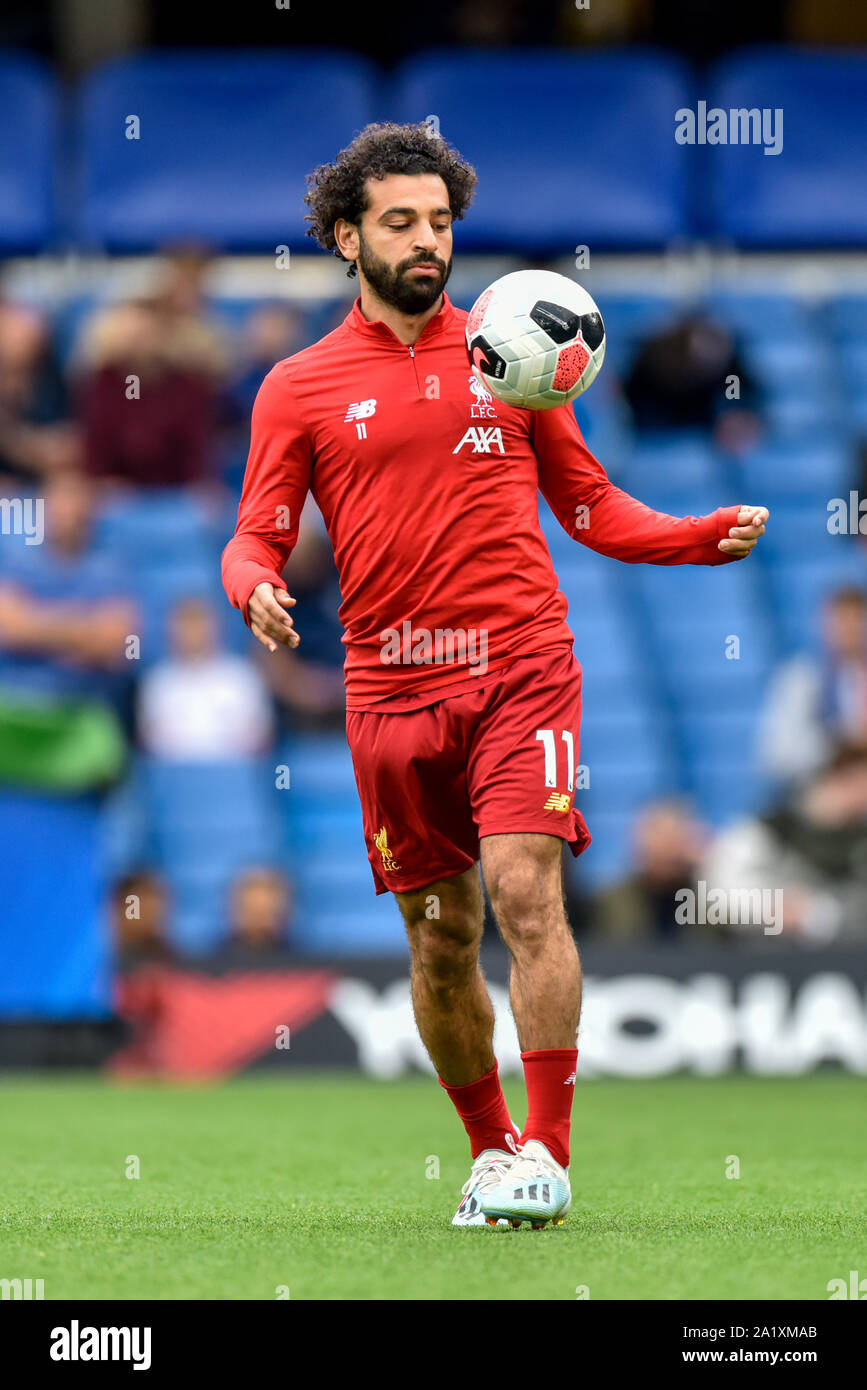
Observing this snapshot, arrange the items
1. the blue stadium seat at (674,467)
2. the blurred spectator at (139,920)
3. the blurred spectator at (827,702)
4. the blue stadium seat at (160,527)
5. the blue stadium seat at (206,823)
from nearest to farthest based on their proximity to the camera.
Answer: the blurred spectator at (139,920), the blurred spectator at (827,702), the blue stadium seat at (206,823), the blue stadium seat at (160,527), the blue stadium seat at (674,467)

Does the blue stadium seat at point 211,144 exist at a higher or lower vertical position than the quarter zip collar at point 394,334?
higher

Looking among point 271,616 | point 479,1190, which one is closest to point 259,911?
point 479,1190

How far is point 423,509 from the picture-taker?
5.60m

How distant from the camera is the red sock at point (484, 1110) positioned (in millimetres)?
5766

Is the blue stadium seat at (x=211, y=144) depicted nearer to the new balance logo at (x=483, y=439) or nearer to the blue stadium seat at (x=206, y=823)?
the blue stadium seat at (x=206, y=823)

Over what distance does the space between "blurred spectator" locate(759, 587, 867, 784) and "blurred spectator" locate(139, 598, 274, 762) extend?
3170 mm

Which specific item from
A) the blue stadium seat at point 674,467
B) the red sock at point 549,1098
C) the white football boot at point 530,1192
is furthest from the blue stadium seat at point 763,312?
the white football boot at point 530,1192

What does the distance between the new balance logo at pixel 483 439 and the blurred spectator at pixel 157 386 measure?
877 cm

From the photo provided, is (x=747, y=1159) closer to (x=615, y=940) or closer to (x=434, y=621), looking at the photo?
(x=434, y=621)

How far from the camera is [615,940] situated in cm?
1143

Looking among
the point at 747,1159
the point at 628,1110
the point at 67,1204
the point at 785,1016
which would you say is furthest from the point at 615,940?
the point at 67,1204

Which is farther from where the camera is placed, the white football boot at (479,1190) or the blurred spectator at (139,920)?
the blurred spectator at (139,920)

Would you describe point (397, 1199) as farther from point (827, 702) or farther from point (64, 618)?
point (827, 702)

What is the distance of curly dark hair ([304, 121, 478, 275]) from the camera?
573cm
